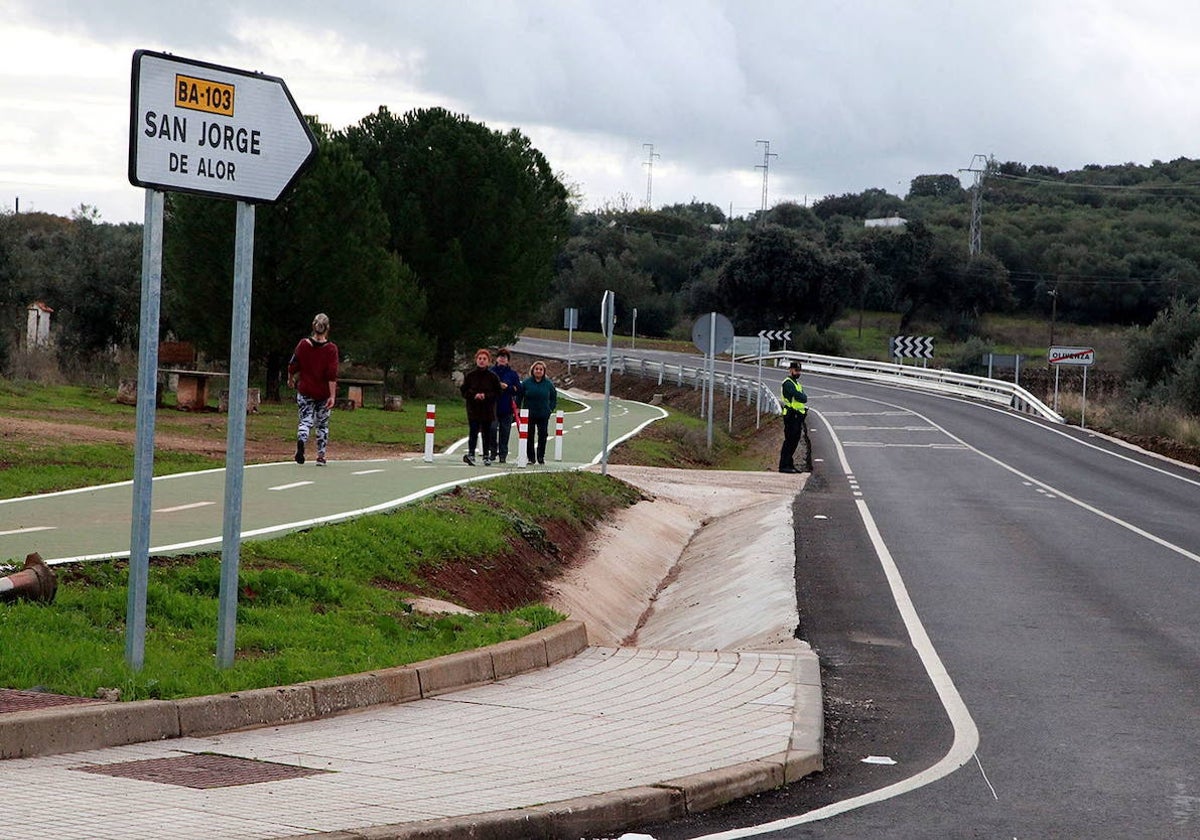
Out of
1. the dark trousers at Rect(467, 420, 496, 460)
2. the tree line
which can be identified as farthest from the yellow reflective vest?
the tree line

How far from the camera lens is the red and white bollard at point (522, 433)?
77.5 ft

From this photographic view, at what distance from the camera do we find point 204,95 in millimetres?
7781

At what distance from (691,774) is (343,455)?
19087 millimetres

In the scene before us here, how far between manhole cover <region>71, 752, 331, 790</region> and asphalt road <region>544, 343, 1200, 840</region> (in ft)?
5.40

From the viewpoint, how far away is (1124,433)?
42.9 meters

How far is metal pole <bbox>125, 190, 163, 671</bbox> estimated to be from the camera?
7.66 meters

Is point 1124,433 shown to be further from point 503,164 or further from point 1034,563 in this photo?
point 1034,563

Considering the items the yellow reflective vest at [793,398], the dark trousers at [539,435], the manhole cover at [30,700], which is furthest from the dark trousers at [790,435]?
the manhole cover at [30,700]

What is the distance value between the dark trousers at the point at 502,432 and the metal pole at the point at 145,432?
1606 cm

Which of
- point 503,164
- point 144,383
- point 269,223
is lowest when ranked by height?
point 144,383

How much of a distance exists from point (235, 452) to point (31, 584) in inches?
72.4

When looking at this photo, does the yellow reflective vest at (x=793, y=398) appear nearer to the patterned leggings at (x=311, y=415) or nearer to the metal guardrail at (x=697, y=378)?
the patterned leggings at (x=311, y=415)

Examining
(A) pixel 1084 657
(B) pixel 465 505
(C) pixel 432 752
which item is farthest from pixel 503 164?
(C) pixel 432 752

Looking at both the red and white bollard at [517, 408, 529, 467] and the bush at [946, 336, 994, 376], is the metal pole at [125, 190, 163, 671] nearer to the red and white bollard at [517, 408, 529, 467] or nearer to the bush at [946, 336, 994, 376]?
the red and white bollard at [517, 408, 529, 467]
